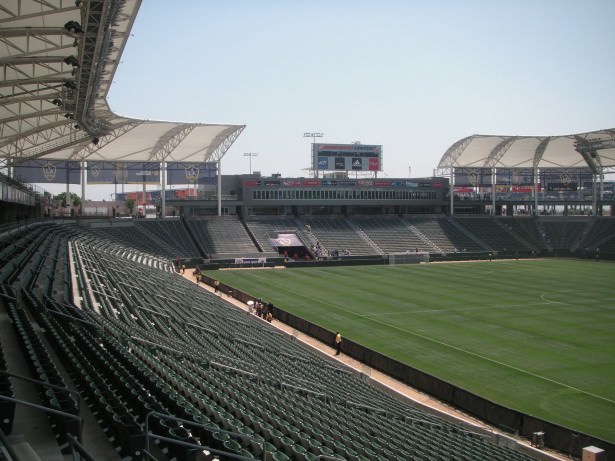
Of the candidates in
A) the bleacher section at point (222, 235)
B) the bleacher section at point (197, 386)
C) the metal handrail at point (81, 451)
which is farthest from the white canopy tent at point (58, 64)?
the bleacher section at point (222, 235)

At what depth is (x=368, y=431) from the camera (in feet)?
40.7

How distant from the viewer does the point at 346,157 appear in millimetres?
80000

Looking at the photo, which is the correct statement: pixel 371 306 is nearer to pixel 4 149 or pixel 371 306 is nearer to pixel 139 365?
pixel 139 365

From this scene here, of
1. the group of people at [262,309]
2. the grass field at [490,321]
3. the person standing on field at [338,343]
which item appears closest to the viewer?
the grass field at [490,321]

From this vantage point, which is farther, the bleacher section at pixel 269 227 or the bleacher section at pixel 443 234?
the bleacher section at pixel 443 234

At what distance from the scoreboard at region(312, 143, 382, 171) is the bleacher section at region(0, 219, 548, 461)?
2185 inches

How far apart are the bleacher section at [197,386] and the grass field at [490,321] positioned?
15.4 ft

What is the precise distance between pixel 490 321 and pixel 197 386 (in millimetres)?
24495

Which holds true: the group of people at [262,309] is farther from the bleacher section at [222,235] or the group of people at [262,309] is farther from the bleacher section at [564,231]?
the bleacher section at [564,231]

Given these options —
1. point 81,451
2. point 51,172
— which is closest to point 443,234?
point 51,172

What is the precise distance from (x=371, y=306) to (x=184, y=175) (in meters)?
41.0

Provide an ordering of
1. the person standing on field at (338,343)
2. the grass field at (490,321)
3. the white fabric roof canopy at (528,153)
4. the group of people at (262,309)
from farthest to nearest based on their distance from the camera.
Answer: the white fabric roof canopy at (528,153), the group of people at (262,309), the person standing on field at (338,343), the grass field at (490,321)

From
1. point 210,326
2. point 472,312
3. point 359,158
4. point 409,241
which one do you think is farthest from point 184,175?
point 210,326

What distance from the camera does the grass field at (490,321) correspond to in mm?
21266
